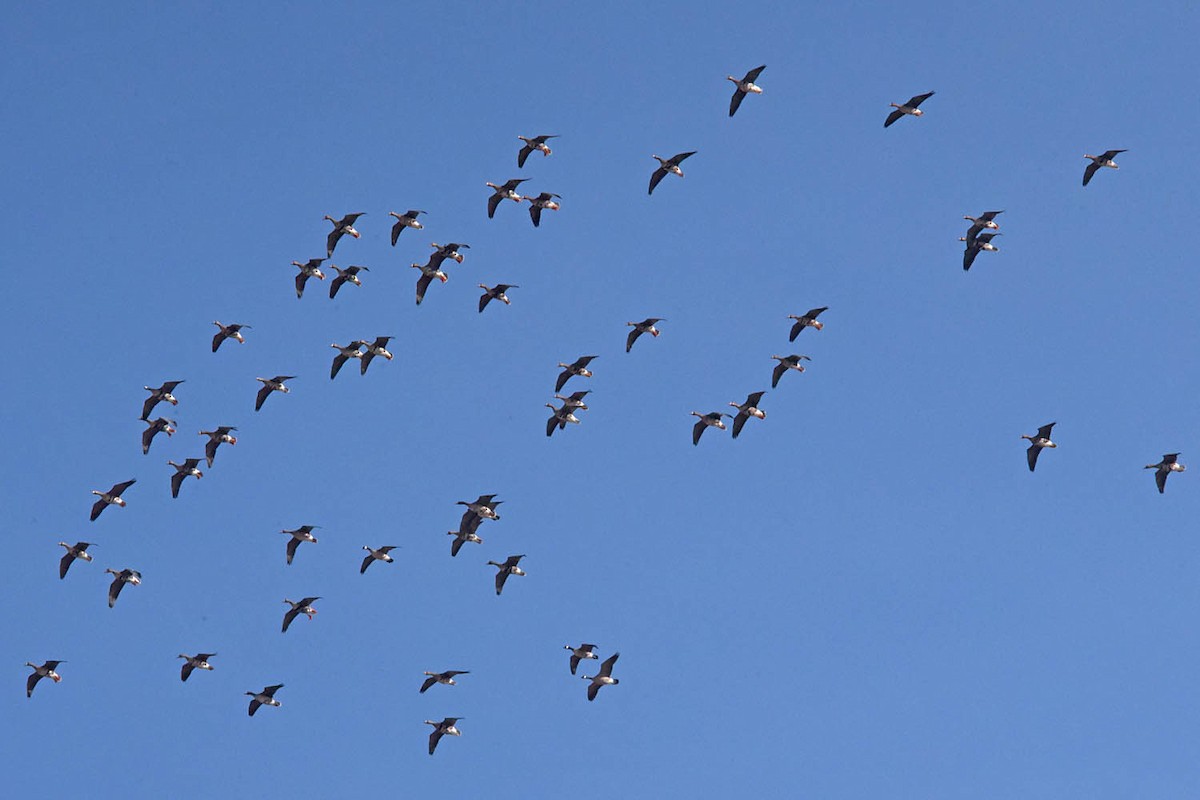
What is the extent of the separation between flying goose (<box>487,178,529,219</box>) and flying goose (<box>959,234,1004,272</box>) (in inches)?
665

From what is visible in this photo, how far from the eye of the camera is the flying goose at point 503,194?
94.2 metres

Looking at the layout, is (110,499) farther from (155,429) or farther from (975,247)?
(975,247)

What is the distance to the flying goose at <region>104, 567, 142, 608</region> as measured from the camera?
95188 millimetres

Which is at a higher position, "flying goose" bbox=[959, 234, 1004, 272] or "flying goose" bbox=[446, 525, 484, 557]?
"flying goose" bbox=[959, 234, 1004, 272]

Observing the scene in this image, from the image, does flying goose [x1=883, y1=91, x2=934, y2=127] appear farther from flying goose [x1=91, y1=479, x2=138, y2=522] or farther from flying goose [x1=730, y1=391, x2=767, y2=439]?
flying goose [x1=91, y1=479, x2=138, y2=522]

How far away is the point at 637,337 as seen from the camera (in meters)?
96.2

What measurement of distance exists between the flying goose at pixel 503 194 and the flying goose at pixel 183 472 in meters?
15.1

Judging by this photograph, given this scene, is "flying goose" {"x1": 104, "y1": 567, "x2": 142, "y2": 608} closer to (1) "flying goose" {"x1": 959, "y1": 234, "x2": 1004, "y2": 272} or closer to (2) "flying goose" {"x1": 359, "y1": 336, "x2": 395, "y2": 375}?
(2) "flying goose" {"x1": 359, "y1": 336, "x2": 395, "y2": 375}

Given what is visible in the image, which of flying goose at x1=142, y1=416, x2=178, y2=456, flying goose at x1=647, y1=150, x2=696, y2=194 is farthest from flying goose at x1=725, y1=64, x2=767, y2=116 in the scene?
flying goose at x1=142, y1=416, x2=178, y2=456

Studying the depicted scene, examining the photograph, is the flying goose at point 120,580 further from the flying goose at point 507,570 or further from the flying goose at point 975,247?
the flying goose at point 975,247

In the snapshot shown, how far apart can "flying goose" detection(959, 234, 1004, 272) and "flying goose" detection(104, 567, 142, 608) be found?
110ft

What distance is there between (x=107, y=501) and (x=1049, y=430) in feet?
119

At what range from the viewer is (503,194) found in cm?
9444

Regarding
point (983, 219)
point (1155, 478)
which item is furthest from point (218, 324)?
point (1155, 478)
